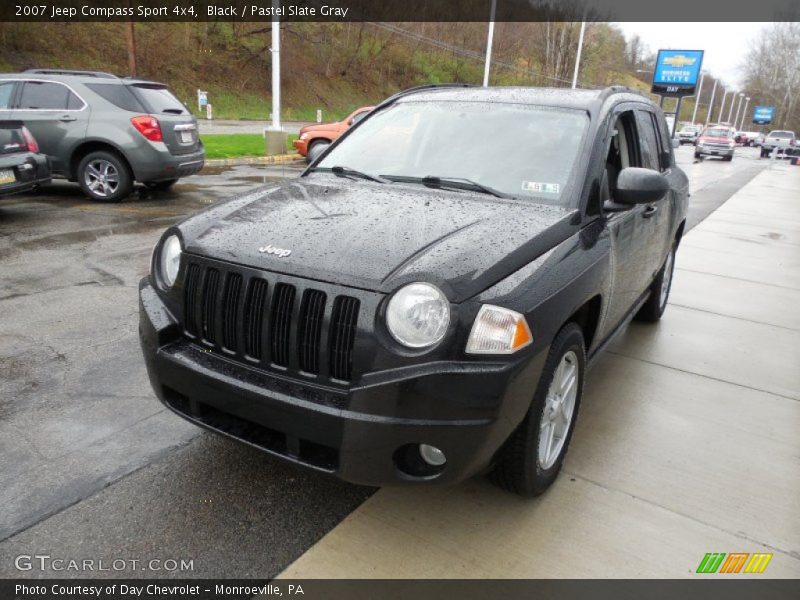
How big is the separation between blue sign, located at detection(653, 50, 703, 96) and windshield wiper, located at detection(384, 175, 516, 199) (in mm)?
41335

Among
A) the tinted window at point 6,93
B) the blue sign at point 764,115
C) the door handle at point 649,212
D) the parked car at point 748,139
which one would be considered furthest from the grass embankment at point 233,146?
the blue sign at point 764,115

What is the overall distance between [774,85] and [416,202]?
320ft

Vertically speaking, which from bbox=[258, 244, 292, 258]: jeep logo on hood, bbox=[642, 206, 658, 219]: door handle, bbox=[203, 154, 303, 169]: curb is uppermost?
bbox=[642, 206, 658, 219]: door handle

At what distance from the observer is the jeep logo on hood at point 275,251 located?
2.44 m

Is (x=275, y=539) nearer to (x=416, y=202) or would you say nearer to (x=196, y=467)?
(x=196, y=467)

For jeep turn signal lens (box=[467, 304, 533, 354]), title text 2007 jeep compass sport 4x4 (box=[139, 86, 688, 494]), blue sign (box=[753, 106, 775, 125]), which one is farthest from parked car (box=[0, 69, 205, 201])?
blue sign (box=[753, 106, 775, 125])

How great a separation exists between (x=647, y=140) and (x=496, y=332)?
2870 mm

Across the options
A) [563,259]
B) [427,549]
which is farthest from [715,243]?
[427,549]

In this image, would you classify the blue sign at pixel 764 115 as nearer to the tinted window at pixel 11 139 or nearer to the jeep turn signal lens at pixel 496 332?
the tinted window at pixel 11 139

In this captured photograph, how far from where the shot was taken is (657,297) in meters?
5.22

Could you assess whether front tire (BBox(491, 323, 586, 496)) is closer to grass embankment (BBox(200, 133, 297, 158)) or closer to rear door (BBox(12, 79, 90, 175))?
rear door (BBox(12, 79, 90, 175))

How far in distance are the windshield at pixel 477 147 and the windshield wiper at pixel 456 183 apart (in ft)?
0.05

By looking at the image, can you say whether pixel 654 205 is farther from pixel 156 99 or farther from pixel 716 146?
pixel 716 146

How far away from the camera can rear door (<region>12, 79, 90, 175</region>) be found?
29.4 ft
